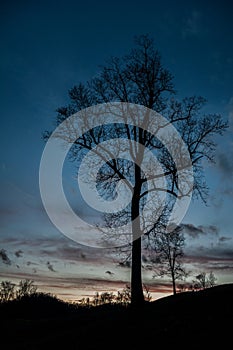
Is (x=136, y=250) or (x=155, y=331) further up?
(x=136, y=250)

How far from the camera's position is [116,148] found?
694 inches

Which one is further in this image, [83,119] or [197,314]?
[83,119]

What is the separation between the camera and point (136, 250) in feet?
51.4

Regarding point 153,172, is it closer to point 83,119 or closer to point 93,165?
point 93,165

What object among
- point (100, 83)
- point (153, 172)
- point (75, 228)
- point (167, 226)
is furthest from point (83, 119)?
point (167, 226)

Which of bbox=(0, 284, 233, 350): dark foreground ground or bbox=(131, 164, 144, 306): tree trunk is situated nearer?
bbox=(0, 284, 233, 350): dark foreground ground

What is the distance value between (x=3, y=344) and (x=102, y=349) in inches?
210

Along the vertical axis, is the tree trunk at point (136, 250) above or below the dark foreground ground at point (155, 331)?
above

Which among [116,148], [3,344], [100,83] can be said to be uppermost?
[100,83]

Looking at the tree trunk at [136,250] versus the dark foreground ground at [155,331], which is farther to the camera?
the tree trunk at [136,250]

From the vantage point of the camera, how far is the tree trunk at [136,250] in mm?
14758

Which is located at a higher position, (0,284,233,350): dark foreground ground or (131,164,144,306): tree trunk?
(131,164,144,306): tree trunk

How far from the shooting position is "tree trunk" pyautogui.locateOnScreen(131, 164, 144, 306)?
581 inches

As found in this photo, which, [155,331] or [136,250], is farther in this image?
[136,250]
